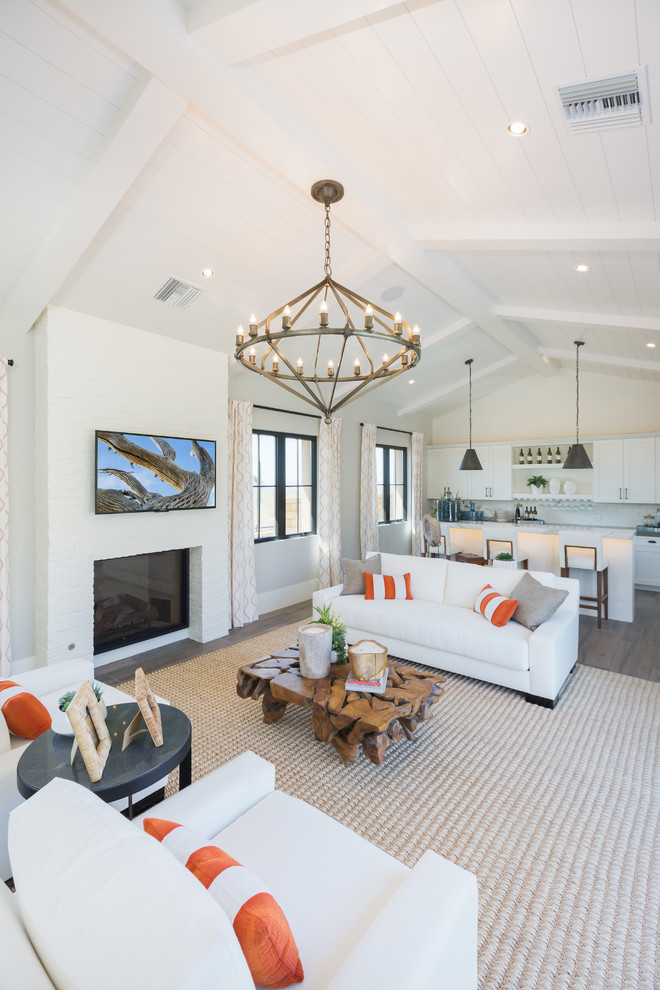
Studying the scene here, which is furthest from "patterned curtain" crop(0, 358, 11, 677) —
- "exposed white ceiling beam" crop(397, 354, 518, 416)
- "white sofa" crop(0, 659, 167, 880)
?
"exposed white ceiling beam" crop(397, 354, 518, 416)

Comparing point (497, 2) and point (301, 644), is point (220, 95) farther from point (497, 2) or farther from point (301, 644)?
point (301, 644)

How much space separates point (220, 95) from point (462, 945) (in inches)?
126

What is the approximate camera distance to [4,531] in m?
3.37

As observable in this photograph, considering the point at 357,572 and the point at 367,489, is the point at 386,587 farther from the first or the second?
the point at 367,489

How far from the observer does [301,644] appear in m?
2.94

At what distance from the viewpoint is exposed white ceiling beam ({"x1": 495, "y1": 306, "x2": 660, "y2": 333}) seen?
4199 millimetres

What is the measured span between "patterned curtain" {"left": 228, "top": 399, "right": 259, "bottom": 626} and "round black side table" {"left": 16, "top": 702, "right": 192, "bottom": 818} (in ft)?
9.33

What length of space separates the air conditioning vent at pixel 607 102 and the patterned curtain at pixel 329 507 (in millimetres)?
4260

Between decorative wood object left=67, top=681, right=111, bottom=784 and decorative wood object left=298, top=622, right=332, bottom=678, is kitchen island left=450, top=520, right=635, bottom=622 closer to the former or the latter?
decorative wood object left=298, top=622, right=332, bottom=678

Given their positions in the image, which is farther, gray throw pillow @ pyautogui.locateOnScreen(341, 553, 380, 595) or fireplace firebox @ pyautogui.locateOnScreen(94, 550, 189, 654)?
gray throw pillow @ pyautogui.locateOnScreen(341, 553, 380, 595)

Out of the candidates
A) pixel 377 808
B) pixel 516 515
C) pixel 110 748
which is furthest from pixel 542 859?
pixel 516 515

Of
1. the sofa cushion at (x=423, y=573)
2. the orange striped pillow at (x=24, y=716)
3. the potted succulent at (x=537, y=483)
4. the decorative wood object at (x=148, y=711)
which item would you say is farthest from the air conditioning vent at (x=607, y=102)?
the potted succulent at (x=537, y=483)

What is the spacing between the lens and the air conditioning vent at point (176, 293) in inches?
139

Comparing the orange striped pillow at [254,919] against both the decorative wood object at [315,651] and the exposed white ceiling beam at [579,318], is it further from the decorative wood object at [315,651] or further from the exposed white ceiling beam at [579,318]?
the exposed white ceiling beam at [579,318]
